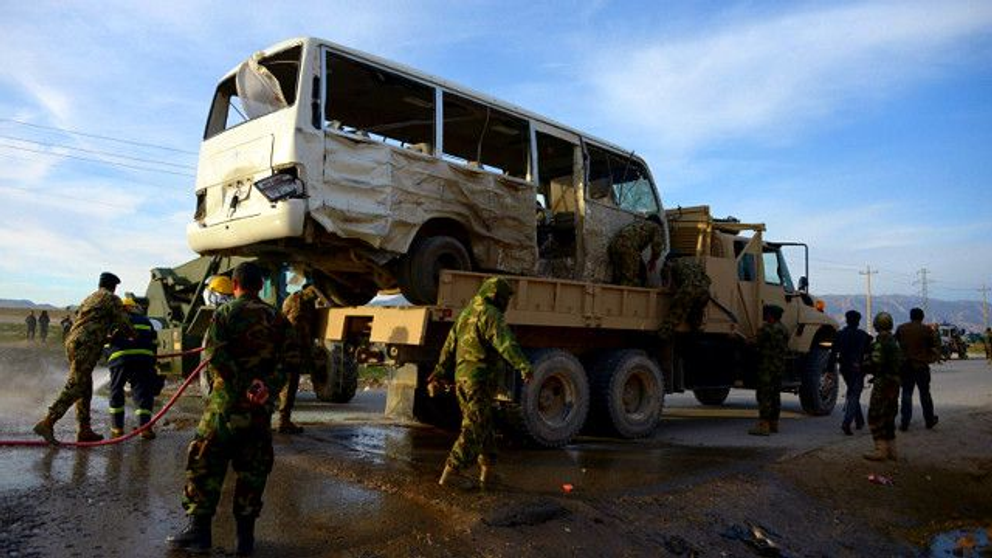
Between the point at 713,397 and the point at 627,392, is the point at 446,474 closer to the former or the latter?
the point at 627,392

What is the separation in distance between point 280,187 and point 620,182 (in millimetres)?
4920

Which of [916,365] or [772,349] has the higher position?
[772,349]

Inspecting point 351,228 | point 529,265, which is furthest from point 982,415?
point 351,228

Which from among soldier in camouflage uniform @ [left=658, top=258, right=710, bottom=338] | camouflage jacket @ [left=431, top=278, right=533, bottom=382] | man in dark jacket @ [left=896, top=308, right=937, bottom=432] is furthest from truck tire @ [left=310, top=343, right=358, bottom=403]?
man in dark jacket @ [left=896, top=308, right=937, bottom=432]

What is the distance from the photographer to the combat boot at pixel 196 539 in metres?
3.68

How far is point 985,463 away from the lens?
6930 mm

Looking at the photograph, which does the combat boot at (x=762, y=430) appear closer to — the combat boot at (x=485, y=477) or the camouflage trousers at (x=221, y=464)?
the combat boot at (x=485, y=477)

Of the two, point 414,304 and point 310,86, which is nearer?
point 310,86

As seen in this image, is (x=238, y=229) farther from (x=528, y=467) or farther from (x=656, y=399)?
(x=656, y=399)

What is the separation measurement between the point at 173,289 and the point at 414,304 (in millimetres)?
9276

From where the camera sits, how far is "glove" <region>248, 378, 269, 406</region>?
379cm

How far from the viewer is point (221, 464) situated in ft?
12.3

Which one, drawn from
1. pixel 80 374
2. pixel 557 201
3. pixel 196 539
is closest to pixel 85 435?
pixel 80 374

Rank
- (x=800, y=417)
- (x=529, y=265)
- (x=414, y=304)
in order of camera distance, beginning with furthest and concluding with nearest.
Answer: (x=800, y=417) < (x=529, y=265) < (x=414, y=304)
